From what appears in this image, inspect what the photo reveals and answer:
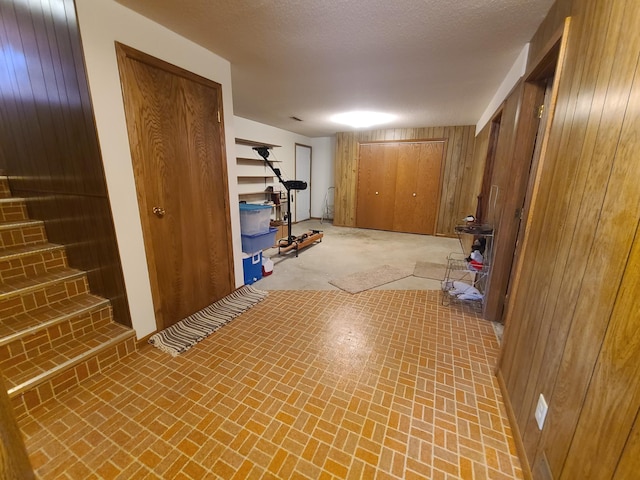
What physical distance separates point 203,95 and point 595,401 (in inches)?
116

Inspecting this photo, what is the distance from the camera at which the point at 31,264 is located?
192 cm

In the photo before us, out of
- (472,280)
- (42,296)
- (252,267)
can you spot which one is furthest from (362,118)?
(42,296)

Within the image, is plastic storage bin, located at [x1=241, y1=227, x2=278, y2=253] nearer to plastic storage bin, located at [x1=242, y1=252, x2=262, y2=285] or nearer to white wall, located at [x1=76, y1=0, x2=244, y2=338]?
plastic storage bin, located at [x1=242, y1=252, x2=262, y2=285]

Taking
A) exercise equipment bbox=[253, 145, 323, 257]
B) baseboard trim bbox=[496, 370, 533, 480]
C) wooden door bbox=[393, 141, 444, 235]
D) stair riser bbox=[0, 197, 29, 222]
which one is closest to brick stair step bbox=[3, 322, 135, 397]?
stair riser bbox=[0, 197, 29, 222]

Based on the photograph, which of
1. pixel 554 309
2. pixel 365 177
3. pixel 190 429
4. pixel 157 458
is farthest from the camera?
pixel 365 177

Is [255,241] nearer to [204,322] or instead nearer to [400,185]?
[204,322]

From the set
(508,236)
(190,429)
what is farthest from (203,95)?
(508,236)

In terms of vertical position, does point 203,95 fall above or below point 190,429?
above

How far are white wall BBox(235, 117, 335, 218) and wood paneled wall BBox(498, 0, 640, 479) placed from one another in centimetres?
474

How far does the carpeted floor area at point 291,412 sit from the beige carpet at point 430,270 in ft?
4.40

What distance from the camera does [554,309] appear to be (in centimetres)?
110

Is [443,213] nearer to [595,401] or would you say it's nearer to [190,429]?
[595,401]

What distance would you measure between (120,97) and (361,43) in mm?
1809

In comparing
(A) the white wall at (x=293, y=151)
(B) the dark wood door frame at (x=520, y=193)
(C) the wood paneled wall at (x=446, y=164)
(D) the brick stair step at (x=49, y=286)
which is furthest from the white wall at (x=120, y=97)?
(C) the wood paneled wall at (x=446, y=164)
